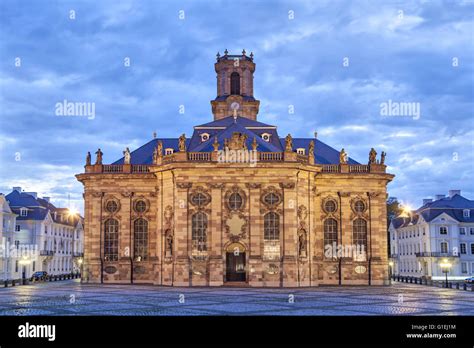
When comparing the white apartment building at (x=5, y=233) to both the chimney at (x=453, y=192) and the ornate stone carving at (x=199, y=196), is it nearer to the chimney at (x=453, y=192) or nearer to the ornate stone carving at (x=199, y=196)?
the ornate stone carving at (x=199, y=196)

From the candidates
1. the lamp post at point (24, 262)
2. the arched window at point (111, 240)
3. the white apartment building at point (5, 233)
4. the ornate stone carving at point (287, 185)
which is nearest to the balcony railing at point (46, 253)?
the lamp post at point (24, 262)

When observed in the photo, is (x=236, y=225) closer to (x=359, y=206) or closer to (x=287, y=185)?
(x=287, y=185)

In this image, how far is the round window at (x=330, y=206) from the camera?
219 feet

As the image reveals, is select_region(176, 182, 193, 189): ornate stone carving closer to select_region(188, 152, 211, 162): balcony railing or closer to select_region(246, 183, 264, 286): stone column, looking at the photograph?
select_region(188, 152, 211, 162): balcony railing

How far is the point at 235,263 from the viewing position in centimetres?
5953

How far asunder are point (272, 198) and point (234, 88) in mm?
26578

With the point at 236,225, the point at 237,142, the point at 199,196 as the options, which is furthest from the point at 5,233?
the point at 237,142

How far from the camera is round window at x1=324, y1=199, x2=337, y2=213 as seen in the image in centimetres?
6688

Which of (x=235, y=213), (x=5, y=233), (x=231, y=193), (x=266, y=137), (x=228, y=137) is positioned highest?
(x=266, y=137)

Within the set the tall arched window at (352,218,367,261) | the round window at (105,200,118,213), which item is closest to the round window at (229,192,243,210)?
the tall arched window at (352,218,367,261)

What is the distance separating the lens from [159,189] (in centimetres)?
6425

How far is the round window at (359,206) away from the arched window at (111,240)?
2538 cm

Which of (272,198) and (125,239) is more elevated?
(272,198)
